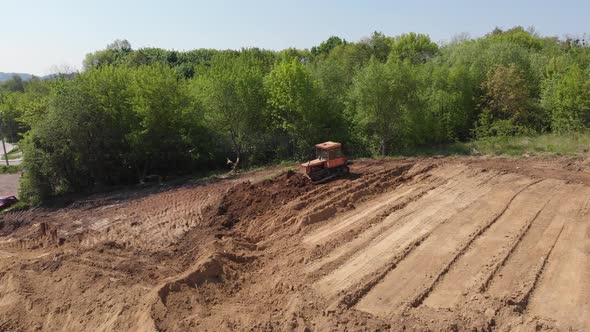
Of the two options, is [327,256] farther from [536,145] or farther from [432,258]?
[536,145]

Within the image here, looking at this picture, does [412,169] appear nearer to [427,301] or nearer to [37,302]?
[427,301]

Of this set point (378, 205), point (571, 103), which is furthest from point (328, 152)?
point (571, 103)

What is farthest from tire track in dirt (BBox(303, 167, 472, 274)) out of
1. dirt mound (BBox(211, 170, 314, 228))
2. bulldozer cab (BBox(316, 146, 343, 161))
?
bulldozer cab (BBox(316, 146, 343, 161))

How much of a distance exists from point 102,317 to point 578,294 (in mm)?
12568

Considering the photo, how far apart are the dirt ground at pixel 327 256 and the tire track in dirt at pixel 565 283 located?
0.05 metres

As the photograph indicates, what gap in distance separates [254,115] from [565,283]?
21477 millimetres

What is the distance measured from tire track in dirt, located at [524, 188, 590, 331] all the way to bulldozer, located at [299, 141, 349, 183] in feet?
32.1

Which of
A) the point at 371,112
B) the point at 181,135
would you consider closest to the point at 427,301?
the point at 371,112

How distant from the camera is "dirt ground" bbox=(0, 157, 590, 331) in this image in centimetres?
1098

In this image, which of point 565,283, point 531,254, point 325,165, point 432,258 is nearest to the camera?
point 565,283

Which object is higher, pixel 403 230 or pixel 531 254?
pixel 403 230

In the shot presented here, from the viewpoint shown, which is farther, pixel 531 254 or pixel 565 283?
pixel 531 254

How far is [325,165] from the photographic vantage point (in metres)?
21.0

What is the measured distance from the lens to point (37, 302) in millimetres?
13492
